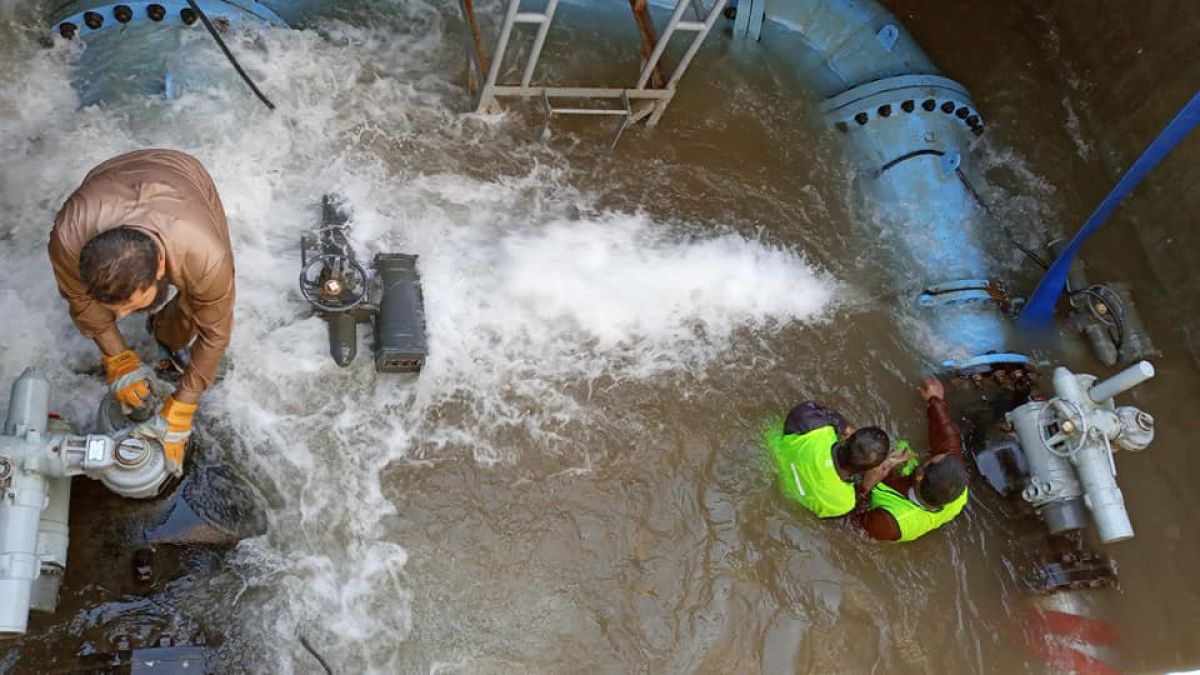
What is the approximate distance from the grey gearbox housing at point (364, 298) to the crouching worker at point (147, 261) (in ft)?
2.88

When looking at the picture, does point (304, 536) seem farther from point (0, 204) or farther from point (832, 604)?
point (832, 604)

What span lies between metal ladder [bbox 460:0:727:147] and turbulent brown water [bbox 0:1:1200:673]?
0.55 ft

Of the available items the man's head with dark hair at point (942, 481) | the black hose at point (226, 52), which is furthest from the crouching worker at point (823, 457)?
the black hose at point (226, 52)

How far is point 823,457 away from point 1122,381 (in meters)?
1.43

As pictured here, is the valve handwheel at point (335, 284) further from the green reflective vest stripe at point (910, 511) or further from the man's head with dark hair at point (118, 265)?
the green reflective vest stripe at point (910, 511)

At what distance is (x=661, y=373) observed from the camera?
5.07m

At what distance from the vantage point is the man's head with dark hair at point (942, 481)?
4.39m

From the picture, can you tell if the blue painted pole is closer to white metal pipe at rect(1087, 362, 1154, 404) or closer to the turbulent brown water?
the turbulent brown water

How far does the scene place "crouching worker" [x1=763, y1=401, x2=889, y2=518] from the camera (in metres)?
4.39

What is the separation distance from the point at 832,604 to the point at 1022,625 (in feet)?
3.34

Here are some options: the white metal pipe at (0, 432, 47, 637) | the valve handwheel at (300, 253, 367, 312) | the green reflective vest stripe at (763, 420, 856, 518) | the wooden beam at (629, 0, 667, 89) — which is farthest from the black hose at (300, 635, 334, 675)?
the wooden beam at (629, 0, 667, 89)

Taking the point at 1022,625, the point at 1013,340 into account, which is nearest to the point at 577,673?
the point at 1022,625

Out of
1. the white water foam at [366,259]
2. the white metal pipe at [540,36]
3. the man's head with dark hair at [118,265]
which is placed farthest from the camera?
the white metal pipe at [540,36]

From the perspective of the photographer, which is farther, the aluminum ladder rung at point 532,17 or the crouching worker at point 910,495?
the aluminum ladder rung at point 532,17
